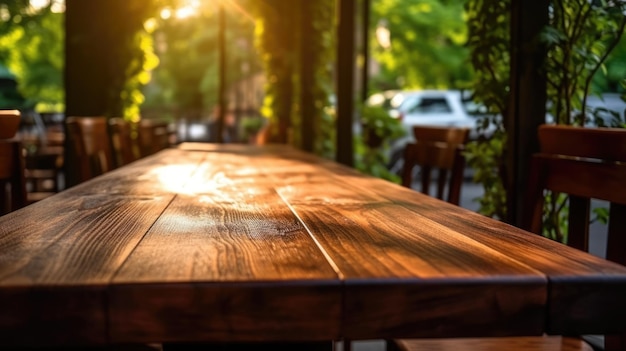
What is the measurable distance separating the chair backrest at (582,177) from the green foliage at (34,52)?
30.4 feet

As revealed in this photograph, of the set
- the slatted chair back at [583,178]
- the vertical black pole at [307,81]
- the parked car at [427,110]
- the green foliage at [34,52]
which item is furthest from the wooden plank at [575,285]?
the parked car at [427,110]

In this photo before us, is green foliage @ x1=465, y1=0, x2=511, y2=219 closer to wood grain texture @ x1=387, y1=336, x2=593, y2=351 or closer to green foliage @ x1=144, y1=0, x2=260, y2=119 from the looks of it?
wood grain texture @ x1=387, y1=336, x2=593, y2=351

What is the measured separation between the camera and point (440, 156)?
10.2 feet

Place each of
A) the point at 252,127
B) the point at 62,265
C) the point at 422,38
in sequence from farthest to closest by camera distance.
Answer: the point at 422,38, the point at 252,127, the point at 62,265

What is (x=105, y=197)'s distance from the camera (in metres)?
2.04

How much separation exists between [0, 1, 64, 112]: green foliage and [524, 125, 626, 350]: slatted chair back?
9259mm

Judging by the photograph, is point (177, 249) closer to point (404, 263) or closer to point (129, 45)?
point (404, 263)

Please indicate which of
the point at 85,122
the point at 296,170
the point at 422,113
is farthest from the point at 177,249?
the point at 422,113

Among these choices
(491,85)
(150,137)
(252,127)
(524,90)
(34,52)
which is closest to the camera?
(524,90)

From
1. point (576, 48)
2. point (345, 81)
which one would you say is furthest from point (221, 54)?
point (576, 48)

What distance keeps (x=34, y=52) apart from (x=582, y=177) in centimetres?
2797

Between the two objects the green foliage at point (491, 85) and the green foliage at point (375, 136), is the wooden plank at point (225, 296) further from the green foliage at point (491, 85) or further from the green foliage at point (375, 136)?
the green foliage at point (375, 136)

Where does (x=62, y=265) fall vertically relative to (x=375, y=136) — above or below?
above

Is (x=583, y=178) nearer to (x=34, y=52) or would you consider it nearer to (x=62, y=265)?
(x=62, y=265)
